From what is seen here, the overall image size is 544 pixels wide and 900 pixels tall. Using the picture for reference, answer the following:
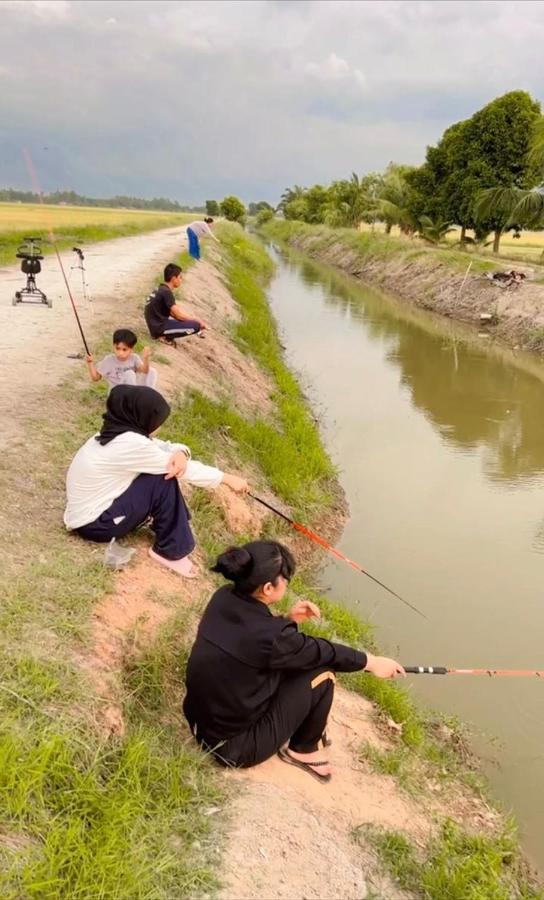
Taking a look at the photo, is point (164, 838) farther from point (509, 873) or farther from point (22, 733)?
point (509, 873)

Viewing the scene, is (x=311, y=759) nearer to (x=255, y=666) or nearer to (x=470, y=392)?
(x=255, y=666)

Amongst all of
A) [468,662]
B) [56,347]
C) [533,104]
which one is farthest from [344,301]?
[468,662]

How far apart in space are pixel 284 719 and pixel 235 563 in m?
0.93

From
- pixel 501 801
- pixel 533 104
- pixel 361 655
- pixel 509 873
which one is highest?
pixel 533 104

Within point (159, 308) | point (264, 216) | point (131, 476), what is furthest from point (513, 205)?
point (264, 216)

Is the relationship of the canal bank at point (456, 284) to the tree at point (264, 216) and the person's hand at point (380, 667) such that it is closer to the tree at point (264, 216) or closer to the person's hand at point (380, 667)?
the person's hand at point (380, 667)

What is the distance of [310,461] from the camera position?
8.34 metres

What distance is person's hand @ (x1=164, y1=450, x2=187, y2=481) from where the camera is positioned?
4.00 metres

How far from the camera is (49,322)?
10484mm

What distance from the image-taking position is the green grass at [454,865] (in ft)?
9.42

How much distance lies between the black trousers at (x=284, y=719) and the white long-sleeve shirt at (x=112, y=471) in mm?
1433

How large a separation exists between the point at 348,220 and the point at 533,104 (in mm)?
23523

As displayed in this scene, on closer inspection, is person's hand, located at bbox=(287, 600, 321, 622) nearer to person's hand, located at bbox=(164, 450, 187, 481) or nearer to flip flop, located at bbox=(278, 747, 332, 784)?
flip flop, located at bbox=(278, 747, 332, 784)

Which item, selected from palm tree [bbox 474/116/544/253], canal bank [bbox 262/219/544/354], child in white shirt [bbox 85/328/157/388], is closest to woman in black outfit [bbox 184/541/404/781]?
child in white shirt [bbox 85/328/157/388]
